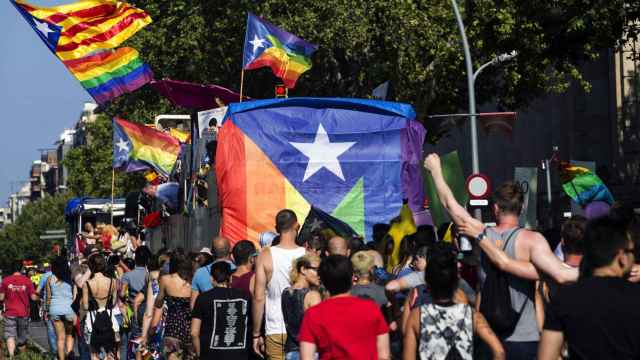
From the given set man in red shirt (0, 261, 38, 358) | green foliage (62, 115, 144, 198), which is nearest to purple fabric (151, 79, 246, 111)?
man in red shirt (0, 261, 38, 358)

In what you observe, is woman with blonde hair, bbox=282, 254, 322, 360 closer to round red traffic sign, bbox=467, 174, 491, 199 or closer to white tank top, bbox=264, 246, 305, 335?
white tank top, bbox=264, 246, 305, 335

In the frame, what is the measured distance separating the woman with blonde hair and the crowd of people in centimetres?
1

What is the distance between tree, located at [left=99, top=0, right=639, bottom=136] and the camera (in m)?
32.1

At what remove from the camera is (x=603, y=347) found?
570 cm

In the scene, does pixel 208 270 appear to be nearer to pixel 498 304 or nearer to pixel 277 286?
pixel 277 286

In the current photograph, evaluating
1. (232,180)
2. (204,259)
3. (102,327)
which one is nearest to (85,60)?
(232,180)

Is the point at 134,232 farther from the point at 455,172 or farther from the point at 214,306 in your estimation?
the point at 214,306

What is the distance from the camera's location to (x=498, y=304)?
25.9 ft

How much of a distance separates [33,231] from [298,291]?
A: 13282cm

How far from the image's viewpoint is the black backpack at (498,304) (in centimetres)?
786

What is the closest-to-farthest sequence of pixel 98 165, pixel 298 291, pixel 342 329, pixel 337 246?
pixel 342 329
pixel 298 291
pixel 337 246
pixel 98 165

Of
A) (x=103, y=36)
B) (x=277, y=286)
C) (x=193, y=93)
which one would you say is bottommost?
(x=277, y=286)

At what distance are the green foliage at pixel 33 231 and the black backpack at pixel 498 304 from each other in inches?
4899

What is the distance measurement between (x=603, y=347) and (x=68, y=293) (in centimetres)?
1460
